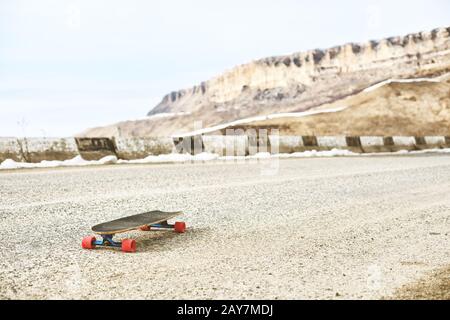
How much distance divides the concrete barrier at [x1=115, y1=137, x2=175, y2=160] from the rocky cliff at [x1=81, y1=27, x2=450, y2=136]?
224 ft

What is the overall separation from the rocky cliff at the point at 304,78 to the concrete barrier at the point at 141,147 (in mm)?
68366

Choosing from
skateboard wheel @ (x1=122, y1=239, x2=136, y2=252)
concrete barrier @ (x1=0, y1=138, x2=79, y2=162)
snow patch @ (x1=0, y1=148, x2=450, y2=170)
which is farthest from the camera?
concrete barrier @ (x1=0, y1=138, x2=79, y2=162)

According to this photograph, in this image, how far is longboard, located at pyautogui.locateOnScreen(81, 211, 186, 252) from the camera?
14.2 feet

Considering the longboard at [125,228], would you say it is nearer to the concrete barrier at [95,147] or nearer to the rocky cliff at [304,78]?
the concrete barrier at [95,147]

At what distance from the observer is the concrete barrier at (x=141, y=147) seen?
14672mm

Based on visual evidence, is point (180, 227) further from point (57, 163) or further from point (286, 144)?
point (286, 144)

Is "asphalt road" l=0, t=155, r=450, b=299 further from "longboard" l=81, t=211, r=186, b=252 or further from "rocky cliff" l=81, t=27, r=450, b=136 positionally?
"rocky cliff" l=81, t=27, r=450, b=136

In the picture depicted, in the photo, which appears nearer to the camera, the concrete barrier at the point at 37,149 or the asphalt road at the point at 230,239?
the asphalt road at the point at 230,239

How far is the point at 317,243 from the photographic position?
4.67 metres

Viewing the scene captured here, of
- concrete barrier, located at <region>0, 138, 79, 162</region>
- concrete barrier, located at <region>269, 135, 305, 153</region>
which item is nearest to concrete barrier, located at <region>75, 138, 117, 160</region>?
concrete barrier, located at <region>0, 138, 79, 162</region>

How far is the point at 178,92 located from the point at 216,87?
87.7ft

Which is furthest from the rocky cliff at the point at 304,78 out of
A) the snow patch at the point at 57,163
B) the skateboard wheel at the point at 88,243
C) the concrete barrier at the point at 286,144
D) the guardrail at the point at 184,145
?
the skateboard wheel at the point at 88,243

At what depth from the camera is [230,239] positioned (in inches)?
193

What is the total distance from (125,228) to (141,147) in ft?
36.2
